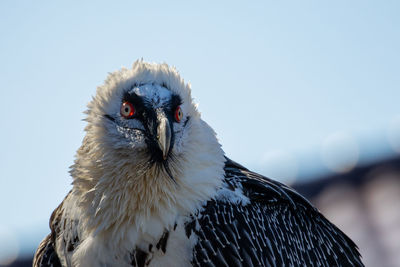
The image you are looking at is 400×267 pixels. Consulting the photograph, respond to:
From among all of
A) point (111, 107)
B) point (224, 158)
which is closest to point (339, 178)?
point (224, 158)

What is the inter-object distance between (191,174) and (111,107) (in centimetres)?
111

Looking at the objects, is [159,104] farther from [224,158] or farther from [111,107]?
[224,158]

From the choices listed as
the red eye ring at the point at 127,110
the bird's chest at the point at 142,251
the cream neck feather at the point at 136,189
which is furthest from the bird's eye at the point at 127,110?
the bird's chest at the point at 142,251

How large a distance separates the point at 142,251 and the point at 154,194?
1.89 feet

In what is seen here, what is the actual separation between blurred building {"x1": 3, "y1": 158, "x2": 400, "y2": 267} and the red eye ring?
8.76m

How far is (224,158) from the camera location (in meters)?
6.86

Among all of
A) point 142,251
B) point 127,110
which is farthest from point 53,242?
point 127,110

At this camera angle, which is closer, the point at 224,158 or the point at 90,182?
the point at 90,182

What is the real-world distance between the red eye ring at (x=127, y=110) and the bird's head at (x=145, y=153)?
0.4 inches

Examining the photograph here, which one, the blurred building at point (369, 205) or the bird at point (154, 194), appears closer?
the bird at point (154, 194)

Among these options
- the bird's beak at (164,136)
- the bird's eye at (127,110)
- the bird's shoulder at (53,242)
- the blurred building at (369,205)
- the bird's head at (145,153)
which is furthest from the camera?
the blurred building at (369,205)

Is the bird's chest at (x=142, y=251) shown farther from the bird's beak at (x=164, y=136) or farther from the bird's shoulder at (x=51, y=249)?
the bird's beak at (x=164, y=136)

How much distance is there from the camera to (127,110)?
20.6 feet

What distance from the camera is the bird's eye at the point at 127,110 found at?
6238mm
